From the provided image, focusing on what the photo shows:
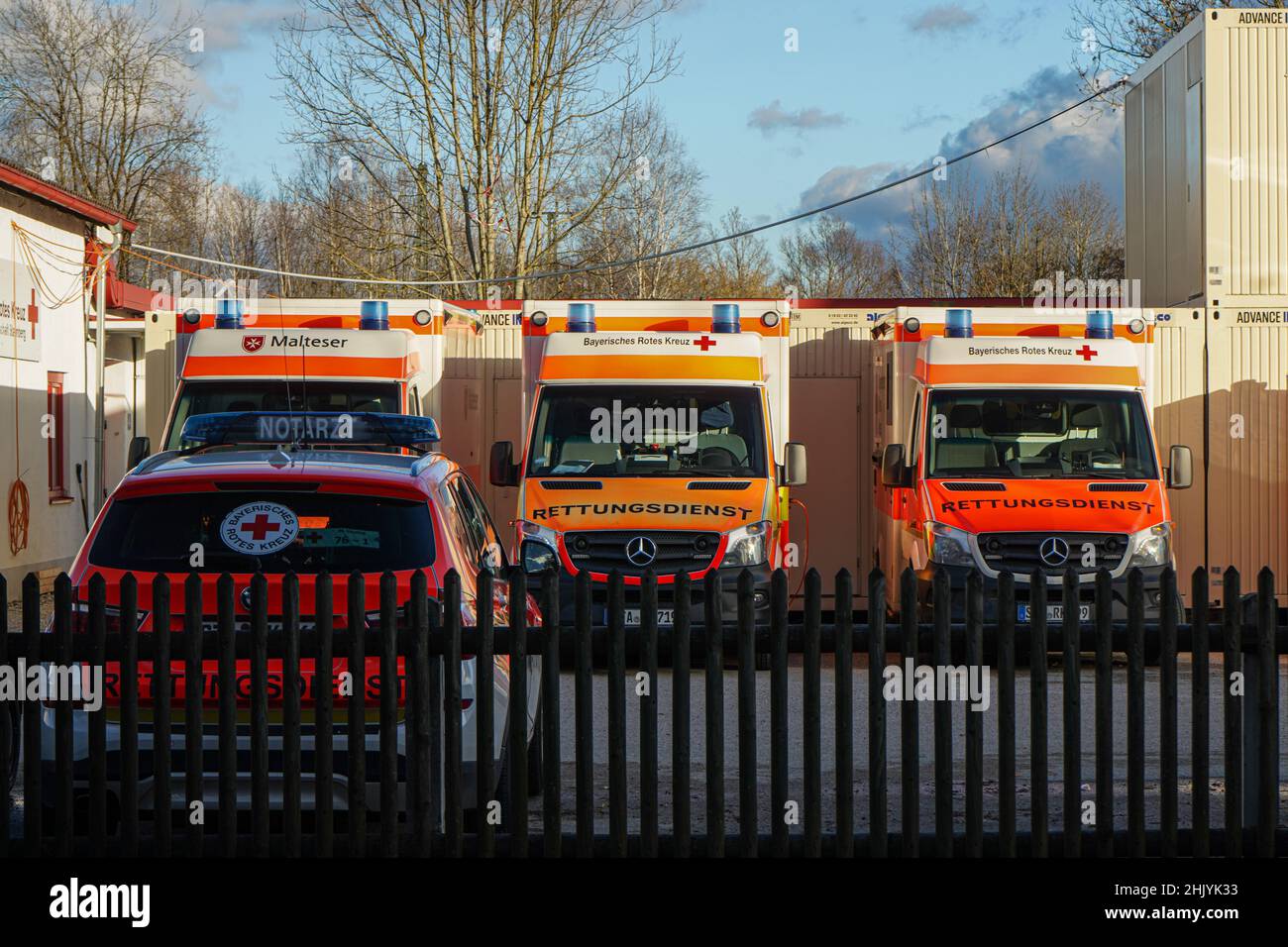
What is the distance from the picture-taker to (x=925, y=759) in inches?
360

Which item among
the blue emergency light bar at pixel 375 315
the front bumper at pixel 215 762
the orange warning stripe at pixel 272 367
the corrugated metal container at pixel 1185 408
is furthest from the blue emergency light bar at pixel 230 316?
the corrugated metal container at pixel 1185 408

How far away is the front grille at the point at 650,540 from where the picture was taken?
40.6ft

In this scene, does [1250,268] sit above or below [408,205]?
below

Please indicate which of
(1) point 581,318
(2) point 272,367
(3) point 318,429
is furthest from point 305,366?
Answer: (3) point 318,429

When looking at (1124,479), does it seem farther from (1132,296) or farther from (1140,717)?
(1140,717)

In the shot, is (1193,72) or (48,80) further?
(48,80)

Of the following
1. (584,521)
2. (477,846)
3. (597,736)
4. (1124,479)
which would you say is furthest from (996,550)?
(477,846)

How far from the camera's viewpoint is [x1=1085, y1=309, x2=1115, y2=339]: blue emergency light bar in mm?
13906

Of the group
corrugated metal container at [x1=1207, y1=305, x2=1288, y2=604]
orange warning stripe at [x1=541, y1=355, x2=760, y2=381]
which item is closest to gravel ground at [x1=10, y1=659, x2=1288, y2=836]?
orange warning stripe at [x1=541, y1=355, x2=760, y2=381]

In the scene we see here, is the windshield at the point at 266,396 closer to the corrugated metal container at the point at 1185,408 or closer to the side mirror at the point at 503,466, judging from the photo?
the side mirror at the point at 503,466

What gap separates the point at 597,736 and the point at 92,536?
12.6 feet

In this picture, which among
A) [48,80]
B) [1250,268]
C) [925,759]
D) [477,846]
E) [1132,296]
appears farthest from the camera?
[48,80]

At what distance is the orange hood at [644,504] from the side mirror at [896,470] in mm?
1107

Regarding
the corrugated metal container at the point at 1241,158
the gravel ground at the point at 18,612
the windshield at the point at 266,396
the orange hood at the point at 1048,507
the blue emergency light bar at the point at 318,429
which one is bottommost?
the gravel ground at the point at 18,612
